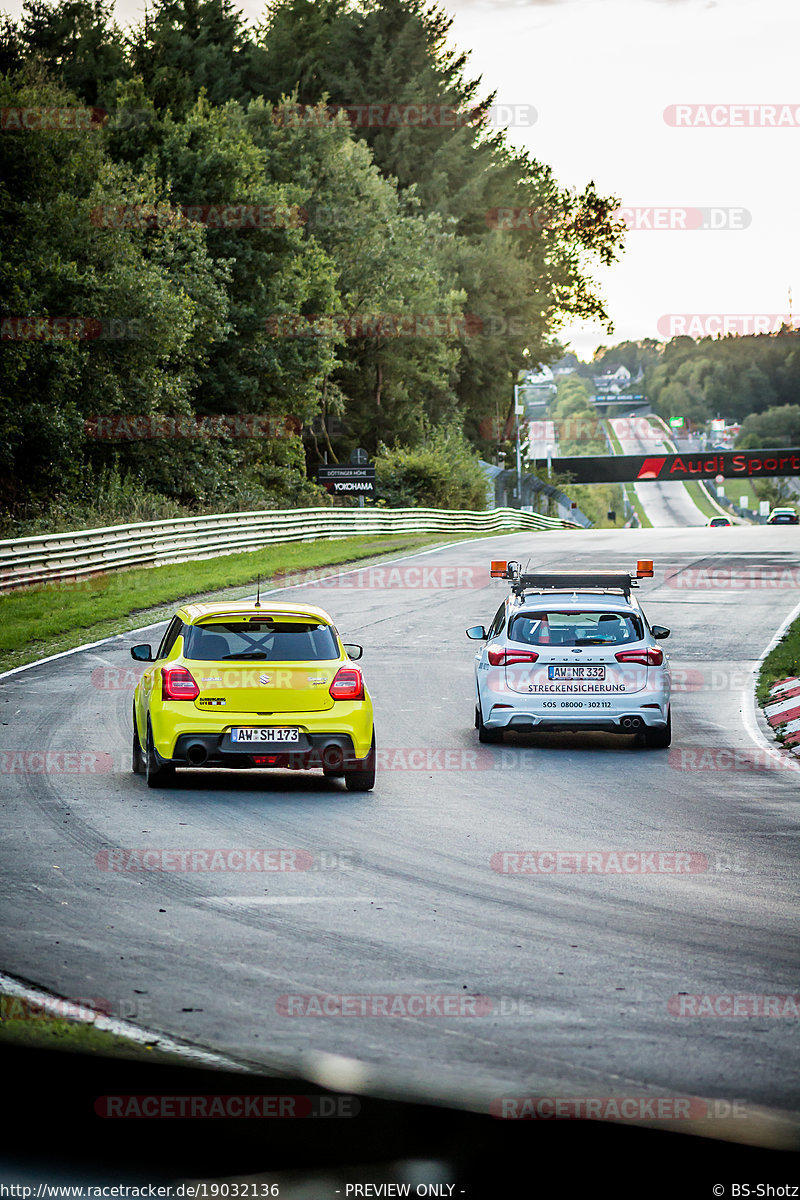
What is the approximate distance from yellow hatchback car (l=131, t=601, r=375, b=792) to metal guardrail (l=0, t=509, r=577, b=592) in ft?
52.8

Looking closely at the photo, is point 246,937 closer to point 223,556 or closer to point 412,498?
point 223,556

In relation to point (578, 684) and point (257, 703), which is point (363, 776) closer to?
point (257, 703)

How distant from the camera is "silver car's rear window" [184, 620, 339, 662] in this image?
12.9m

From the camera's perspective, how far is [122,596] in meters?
29.5

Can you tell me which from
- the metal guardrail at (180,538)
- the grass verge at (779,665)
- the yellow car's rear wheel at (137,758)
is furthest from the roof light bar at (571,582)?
the metal guardrail at (180,538)

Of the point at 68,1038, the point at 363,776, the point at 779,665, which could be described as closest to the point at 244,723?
the point at 363,776

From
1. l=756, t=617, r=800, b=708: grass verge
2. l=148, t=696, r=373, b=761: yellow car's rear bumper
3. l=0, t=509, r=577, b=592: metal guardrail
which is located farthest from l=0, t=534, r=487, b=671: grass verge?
l=756, t=617, r=800, b=708: grass verge

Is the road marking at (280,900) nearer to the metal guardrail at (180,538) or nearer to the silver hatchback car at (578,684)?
the silver hatchback car at (578,684)

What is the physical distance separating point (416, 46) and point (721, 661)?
242 ft

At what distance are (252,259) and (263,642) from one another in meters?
45.9

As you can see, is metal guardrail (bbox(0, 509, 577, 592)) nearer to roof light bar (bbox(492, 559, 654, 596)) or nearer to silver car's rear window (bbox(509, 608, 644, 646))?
roof light bar (bbox(492, 559, 654, 596))

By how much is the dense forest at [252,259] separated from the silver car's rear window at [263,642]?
23.8m

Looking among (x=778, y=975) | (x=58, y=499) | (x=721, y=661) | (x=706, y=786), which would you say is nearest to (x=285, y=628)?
(x=706, y=786)

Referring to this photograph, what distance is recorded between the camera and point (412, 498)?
2527 inches
